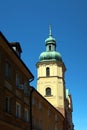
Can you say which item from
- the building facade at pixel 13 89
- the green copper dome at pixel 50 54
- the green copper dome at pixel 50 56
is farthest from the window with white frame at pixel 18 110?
the green copper dome at pixel 50 56

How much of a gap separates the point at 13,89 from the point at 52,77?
48827mm

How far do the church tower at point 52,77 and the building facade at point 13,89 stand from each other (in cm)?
3992

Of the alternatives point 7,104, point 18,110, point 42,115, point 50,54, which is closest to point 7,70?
point 7,104

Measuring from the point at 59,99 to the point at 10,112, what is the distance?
47690mm

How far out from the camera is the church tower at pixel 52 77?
7726 cm

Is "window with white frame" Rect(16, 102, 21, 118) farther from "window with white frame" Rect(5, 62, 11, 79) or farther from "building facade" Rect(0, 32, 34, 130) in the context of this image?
"window with white frame" Rect(5, 62, 11, 79)

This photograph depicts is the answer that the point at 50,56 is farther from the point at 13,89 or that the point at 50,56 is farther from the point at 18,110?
the point at 13,89

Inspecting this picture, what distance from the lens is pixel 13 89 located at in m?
31.2

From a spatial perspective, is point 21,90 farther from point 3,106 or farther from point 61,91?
point 61,91

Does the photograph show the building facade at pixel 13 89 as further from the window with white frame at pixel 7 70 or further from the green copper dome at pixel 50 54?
the green copper dome at pixel 50 54

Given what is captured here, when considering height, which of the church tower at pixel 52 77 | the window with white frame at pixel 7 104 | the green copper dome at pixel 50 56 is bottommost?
the window with white frame at pixel 7 104

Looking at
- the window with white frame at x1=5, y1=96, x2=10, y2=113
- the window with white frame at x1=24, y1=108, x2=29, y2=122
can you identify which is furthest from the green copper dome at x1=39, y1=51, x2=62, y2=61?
the window with white frame at x1=5, y1=96, x2=10, y2=113

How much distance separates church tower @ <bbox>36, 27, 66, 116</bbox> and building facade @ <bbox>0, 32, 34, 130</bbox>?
3992cm

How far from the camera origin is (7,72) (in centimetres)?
3033
